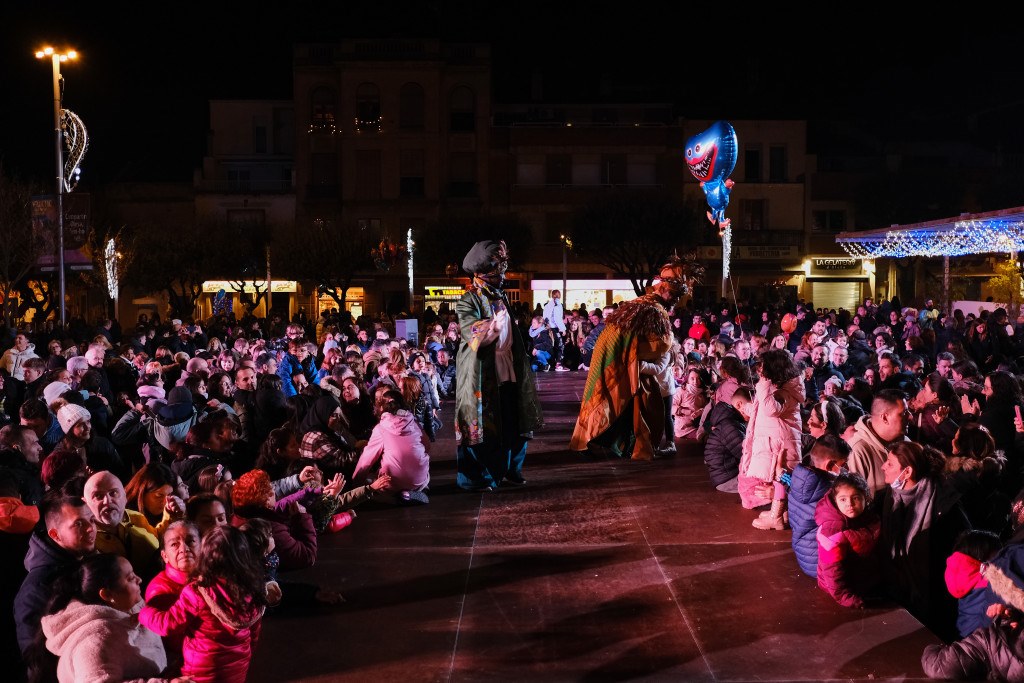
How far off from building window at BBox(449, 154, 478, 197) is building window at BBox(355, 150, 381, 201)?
126 inches

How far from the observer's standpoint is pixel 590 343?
1842 centimetres

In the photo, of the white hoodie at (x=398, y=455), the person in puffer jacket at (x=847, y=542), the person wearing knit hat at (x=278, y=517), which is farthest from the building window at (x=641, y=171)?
the person in puffer jacket at (x=847, y=542)

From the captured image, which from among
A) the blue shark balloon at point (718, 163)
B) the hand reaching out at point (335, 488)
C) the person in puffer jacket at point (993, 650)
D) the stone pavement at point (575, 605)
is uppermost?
the blue shark balloon at point (718, 163)

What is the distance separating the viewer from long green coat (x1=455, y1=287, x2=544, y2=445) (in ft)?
26.2

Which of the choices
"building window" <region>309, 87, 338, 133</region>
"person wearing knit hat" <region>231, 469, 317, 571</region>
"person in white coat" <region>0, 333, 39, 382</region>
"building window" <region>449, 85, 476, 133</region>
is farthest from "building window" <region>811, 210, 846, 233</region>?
"person wearing knit hat" <region>231, 469, 317, 571</region>

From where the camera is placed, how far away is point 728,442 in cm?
798

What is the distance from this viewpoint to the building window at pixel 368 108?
4444 cm

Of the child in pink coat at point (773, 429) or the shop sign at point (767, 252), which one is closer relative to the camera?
the child in pink coat at point (773, 429)

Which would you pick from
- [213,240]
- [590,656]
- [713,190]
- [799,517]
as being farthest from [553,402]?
[213,240]

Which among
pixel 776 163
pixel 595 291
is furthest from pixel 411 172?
pixel 776 163

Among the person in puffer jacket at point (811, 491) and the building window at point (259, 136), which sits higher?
the building window at point (259, 136)

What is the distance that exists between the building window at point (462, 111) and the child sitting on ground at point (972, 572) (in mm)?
41370

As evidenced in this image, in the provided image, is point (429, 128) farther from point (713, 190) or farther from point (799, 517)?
point (799, 517)

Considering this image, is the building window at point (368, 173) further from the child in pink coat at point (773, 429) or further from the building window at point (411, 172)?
the child in pink coat at point (773, 429)
